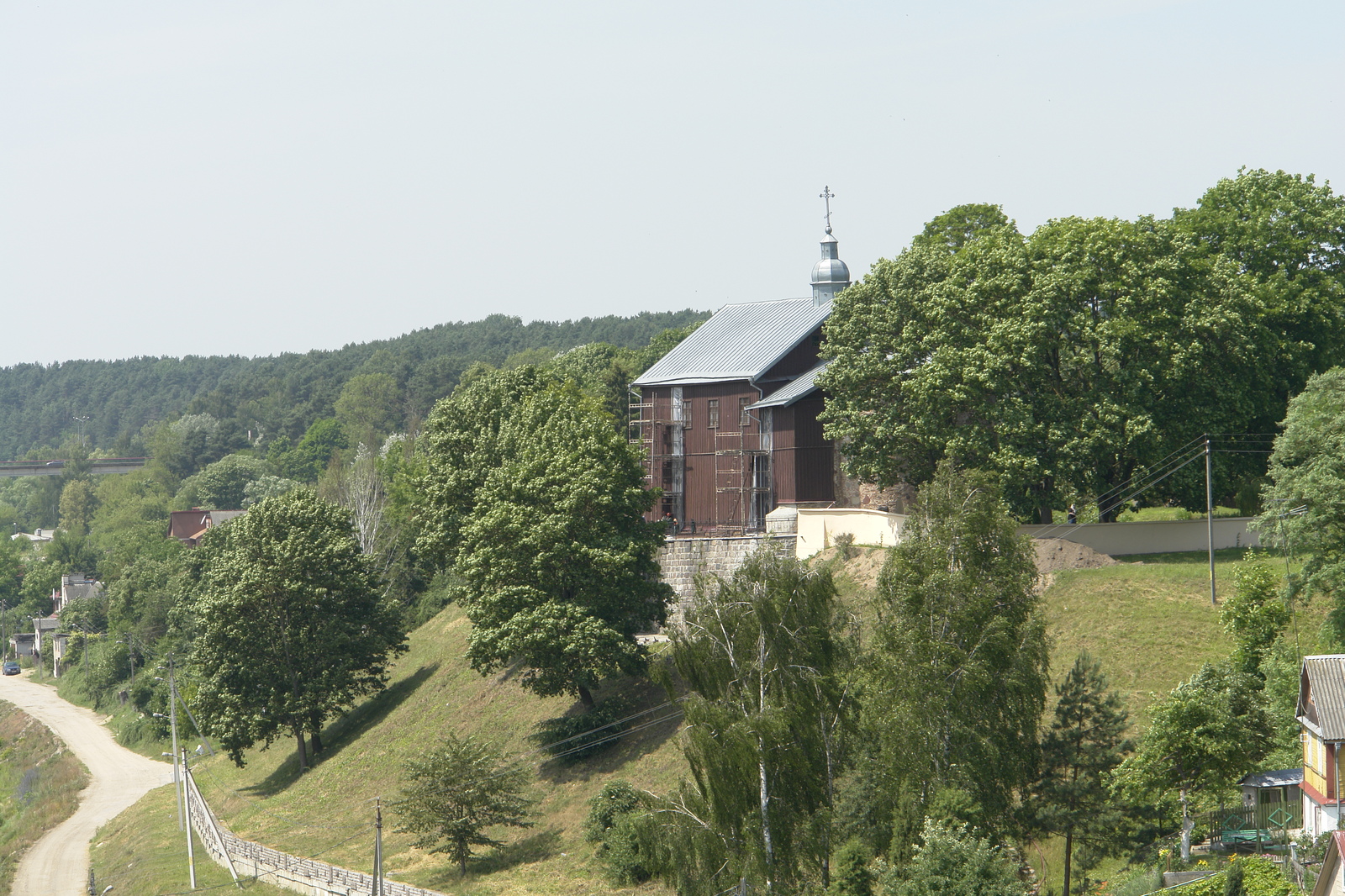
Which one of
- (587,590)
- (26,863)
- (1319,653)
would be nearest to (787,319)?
(587,590)

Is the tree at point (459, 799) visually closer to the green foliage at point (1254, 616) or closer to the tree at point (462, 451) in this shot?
the tree at point (462, 451)

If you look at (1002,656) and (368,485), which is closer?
(1002,656)

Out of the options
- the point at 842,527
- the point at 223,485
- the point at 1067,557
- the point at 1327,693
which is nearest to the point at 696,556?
the point at 842,527

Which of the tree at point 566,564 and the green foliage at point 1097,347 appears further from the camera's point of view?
the tree at point 566,564

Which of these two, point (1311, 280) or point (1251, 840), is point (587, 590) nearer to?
point (1251, 840)

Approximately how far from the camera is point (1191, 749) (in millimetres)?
27688

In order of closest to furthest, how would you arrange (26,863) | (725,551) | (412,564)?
1. (725,551)
2. (26,863)
3. (412,564)

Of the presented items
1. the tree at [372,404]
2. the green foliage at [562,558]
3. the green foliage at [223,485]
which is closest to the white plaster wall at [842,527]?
the green foliage at [562,558]

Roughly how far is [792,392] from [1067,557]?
15.2 m

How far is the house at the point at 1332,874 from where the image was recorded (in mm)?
20312

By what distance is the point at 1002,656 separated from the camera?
27.1 meters

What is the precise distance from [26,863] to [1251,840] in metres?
47.8

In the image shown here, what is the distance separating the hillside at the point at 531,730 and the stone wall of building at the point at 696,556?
16.7ft

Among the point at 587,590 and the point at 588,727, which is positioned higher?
the point at 587,590
